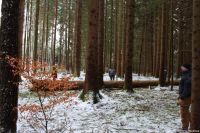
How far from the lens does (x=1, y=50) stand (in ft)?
27.5

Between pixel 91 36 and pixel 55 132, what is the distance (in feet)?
18.3

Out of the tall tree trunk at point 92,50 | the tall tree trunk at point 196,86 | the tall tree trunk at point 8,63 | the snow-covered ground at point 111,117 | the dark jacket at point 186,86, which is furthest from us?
the tall tree trunk at point 92,50

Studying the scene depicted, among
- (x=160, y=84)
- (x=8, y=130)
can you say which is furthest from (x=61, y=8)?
(x=8, y=130)

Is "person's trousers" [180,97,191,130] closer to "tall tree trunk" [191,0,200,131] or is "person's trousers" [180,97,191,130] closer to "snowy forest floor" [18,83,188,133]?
"snowy forest floor" [18,83,188,133]

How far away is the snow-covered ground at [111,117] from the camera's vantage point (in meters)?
10.0

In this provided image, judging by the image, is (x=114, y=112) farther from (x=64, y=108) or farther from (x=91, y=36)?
(x=91, y=36)

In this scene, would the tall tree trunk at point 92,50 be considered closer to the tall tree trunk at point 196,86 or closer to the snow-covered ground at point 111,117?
the snow-covered ground at point 111,117

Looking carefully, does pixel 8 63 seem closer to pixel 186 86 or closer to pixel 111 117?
pixel 111 117

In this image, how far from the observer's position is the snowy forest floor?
10014 mm


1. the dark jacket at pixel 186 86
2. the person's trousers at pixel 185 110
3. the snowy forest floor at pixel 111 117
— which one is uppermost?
the dark jacket at pixel 186 86

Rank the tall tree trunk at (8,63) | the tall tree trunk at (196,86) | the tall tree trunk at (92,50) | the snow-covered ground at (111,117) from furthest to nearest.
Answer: the tall tree trunk at (92,50), the snow-covered ground at (111,117), the tall tree trunk at (8,63), the tall tree trunk at (196,86)

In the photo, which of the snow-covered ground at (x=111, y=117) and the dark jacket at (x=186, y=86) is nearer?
the dark jacket at (x=186, y=86)

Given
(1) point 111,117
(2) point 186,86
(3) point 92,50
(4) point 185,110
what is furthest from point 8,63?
(3) point 92,50

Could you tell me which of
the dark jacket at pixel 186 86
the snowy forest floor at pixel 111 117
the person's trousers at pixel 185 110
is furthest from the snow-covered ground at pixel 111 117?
the dark jacket at pixel 186 86
